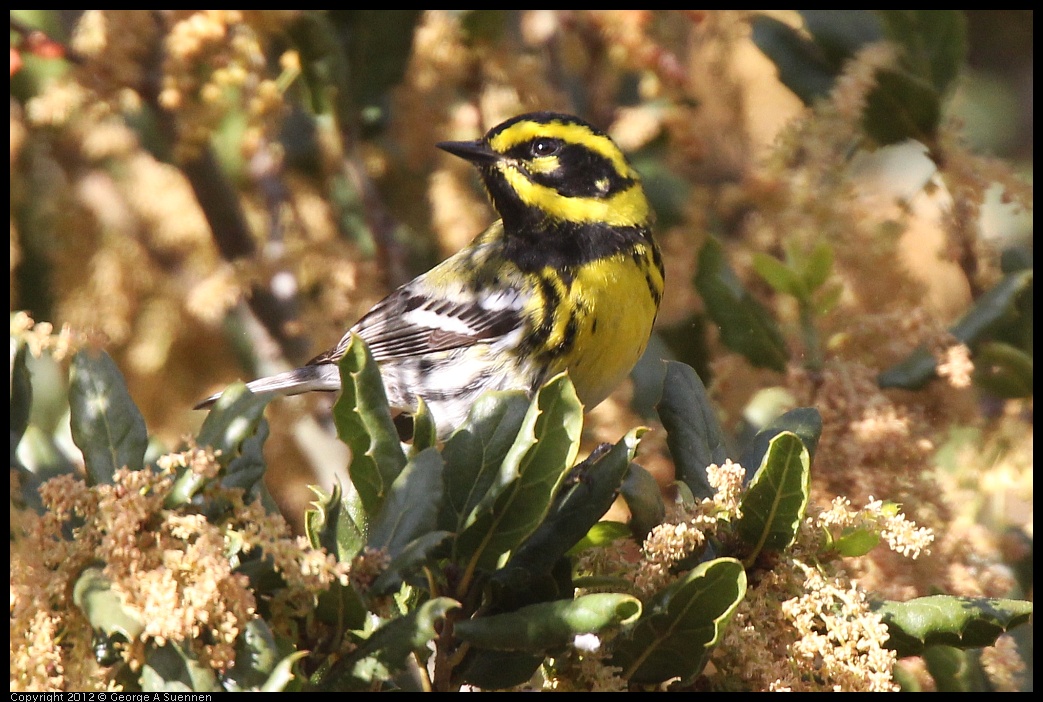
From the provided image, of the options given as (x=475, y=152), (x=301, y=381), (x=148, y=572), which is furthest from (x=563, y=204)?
(x=148, y=572)

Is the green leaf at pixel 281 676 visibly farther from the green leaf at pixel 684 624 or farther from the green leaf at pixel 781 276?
the green leaf at pixel 781 276

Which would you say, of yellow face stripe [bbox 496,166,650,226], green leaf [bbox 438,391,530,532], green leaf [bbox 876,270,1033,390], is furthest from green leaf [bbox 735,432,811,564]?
yellow face stripe [bbox 496,166,650,226]

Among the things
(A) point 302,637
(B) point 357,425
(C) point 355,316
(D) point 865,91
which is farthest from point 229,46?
(A) point 302,637

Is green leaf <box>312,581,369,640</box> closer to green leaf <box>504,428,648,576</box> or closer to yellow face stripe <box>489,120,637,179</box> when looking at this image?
green leaf <box>504,428,648,576</box>

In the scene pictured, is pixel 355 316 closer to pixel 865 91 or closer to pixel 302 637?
pixel 865 91

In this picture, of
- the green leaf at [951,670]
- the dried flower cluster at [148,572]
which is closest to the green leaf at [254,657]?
the dried flower cluster at [148,572]
